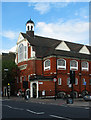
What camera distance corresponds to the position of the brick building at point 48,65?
49.1 meters

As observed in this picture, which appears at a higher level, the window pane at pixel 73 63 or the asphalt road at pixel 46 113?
the window pane at pixel 73 63

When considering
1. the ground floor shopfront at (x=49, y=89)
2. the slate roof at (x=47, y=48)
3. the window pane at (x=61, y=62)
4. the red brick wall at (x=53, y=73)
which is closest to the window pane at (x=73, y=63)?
the red brick wall at (x=53, y=73)

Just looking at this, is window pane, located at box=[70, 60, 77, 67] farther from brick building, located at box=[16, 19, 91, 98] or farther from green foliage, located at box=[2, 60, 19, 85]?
green foliage, located at box=[2, 60, 19, 85]

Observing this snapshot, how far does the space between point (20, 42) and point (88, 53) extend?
18.3 m

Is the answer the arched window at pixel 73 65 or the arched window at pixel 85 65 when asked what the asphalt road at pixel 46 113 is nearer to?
the arched window at pixel 73 65

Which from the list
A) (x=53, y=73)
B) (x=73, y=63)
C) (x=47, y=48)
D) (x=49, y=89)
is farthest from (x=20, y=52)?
(x=49, y=89)

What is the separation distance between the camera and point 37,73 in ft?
175

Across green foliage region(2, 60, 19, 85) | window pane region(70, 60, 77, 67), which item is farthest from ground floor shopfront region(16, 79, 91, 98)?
green foliage region(2, 60, 19, 85)

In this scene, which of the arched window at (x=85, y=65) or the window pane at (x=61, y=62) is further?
the arched window at (x=85, y=65)

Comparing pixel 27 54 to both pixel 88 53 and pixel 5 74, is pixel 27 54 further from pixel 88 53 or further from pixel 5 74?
pixel 88 53

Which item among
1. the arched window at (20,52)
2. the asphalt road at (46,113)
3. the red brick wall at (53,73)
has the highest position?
the arched window at (20,52)

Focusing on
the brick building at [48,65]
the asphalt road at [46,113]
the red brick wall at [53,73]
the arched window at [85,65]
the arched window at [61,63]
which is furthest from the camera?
the arched window at [85,65]

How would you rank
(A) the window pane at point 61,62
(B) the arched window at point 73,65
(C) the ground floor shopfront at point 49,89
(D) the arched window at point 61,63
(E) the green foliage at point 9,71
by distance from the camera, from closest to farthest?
(C) the ground floor shopfront at point 49,89
(D) the arched window at point 61,63
(A) the window pane at point 61,62
(B) the arched window at point 73,65
(E) the green foliage at point 9,71

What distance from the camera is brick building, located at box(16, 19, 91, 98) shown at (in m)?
49.1
